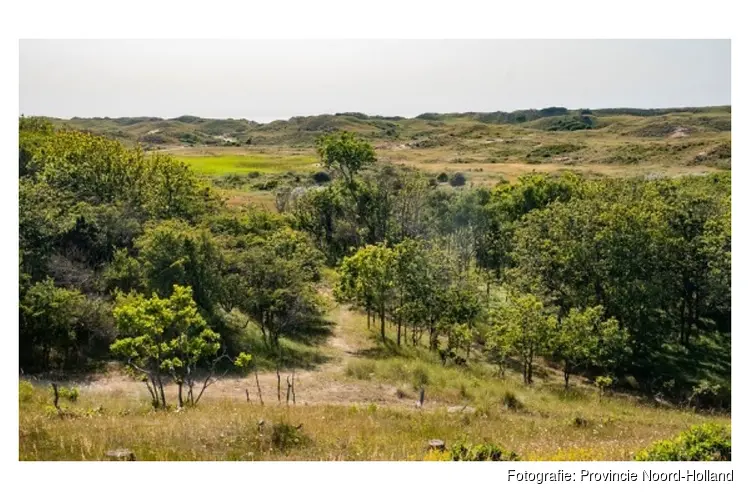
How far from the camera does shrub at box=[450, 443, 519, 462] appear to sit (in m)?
10.5

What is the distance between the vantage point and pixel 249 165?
87.1 m

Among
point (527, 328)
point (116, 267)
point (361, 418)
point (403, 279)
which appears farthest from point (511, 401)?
point (116, 267)

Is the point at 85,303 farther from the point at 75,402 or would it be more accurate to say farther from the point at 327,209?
the point at 327,209

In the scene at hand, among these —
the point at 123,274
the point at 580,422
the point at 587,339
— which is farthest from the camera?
the point at 123,274

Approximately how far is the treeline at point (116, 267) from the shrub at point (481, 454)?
41.7 ft

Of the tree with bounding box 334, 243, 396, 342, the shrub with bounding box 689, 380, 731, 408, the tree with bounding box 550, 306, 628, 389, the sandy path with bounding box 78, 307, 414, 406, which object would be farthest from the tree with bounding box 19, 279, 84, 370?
the shrub with bounding box 689, 380, 731, 408

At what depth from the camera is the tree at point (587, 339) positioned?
24.9 metres

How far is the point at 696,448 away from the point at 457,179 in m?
68.2

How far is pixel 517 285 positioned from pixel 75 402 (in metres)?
21.0

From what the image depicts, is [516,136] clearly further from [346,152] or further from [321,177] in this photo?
[346,152]

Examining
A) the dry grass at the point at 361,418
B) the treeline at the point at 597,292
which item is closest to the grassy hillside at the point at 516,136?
the treeline at the point at 597,292

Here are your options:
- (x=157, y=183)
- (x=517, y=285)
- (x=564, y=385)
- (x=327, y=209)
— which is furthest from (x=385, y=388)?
(x=327, y=209)

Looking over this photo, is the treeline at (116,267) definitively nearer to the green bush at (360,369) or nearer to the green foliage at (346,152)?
the green bush at (360,369)
